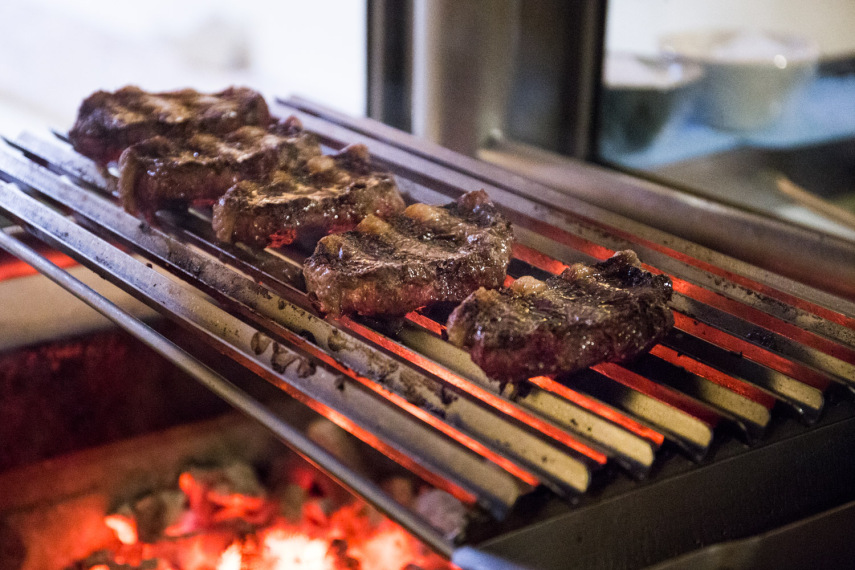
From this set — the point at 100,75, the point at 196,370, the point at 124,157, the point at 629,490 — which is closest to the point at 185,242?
the point at 124,157

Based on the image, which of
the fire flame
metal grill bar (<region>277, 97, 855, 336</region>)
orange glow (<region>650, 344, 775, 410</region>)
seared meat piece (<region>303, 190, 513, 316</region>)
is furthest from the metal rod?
metal grill bar (<region>277, 97, 855, 336</region>)

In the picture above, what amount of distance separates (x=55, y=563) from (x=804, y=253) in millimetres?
3357

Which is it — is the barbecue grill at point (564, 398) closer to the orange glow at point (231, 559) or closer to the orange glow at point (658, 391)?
the orange glow at point (658, 391)

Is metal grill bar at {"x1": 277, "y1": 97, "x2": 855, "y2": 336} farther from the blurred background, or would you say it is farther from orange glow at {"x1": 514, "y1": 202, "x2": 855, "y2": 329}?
the blurred background

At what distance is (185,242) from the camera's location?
8.36 feet

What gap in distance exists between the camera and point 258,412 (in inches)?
70.1

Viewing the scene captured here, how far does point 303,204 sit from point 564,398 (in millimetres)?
1113

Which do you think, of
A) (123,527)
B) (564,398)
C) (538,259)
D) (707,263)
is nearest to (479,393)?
(564,398)

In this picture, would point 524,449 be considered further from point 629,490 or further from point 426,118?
point 426,118

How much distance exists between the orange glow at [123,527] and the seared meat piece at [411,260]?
1.57 m

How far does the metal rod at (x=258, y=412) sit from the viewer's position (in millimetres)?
1493

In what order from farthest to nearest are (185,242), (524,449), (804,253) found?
(804,253), (185,242), (524,449)

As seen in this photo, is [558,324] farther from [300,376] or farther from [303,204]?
[303,204]

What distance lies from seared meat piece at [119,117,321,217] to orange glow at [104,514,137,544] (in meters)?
1.27
